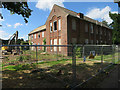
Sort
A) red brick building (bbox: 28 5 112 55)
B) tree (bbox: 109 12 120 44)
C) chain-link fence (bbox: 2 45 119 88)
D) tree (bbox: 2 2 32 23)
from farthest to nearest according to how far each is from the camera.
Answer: tree (bbox: 109 12 120 44) < red brick building (bbox: 28 5 112 55) < tree (bbox: 2 2 32 23) < chain-link fence (bbox: 2 45 119 88)

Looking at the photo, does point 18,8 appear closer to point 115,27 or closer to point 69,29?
point 69,29

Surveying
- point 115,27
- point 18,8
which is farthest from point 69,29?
point 115,27

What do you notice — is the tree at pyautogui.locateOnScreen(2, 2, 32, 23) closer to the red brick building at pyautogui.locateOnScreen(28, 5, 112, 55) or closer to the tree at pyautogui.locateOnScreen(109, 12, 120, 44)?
the red brick building at pyautogui.locateOnScreen(28, 5, 112, 55)

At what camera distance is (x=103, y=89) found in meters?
3.18

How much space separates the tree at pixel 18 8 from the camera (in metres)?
4.95

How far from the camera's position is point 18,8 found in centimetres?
511

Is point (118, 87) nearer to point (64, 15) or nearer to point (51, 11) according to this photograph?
point (64, 15)

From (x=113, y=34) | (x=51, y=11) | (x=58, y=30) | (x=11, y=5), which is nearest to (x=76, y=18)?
(x=58, y=30)

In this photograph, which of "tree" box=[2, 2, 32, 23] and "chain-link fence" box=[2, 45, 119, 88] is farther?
"tree" box=[2, 2, 32, 23]

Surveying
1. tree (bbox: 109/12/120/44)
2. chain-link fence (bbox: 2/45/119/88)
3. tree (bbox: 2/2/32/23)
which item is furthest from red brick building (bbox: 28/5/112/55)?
tree (bbox: 109/12/120/44)

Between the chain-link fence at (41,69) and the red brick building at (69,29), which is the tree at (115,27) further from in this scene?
the chain-link fence at (41,69)

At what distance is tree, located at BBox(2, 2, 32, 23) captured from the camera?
4.95 meters

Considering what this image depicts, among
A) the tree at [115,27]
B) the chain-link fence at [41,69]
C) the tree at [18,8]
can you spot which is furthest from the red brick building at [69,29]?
the tree at [115,27]

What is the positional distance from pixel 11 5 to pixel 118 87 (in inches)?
275
